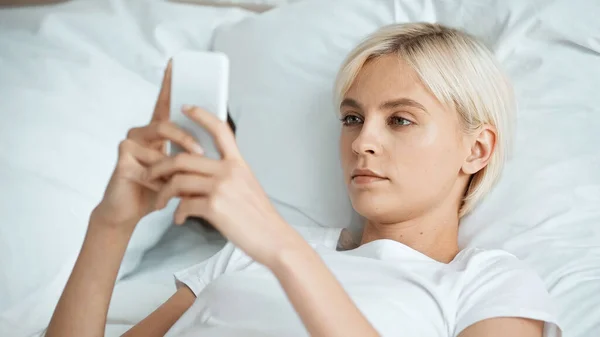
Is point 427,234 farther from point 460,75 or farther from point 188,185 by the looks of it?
point 188,185

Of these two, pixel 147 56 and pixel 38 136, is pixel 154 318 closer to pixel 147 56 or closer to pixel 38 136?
pixel 38 136

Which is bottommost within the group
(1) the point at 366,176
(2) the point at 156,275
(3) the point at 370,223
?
(2) the point at 156,275

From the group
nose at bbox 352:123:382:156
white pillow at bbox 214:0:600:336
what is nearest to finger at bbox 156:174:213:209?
nose at bbox 352:123:382:156

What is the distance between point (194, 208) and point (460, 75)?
1.89ft

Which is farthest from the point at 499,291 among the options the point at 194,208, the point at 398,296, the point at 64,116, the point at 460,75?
the point at 64,116

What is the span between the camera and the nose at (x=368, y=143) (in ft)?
3.38

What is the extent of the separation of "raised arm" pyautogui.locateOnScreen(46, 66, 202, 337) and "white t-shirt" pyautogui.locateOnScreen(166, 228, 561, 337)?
14 cm

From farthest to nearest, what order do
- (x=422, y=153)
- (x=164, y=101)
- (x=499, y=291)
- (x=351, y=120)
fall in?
1. (x=351, y=120)
2. (x=422, y=153)
3. (x=499, y=291)
4. (x=164, y=101)

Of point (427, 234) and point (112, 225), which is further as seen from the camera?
point (427, 234)

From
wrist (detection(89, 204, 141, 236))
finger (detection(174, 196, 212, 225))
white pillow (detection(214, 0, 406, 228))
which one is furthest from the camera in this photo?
white pillow (detection(214, 0, 406, 228))

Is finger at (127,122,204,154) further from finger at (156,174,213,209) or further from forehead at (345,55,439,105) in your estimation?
forehead at (345,55,439,105)

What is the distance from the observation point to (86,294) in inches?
34.2

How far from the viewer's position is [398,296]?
954 mm

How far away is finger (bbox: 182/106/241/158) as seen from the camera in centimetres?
69
